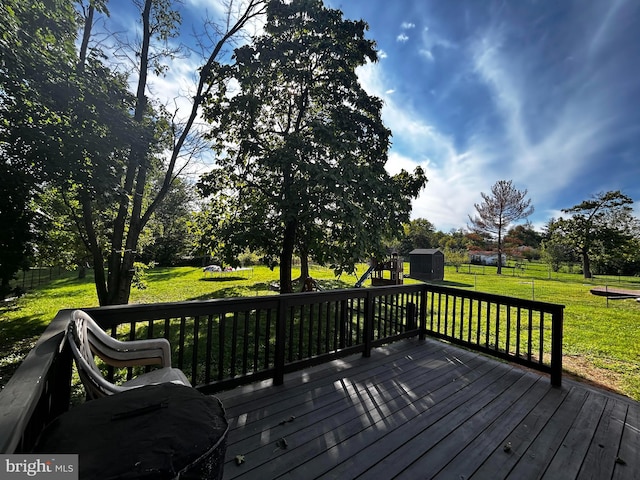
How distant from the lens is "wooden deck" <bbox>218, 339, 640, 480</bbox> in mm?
1772

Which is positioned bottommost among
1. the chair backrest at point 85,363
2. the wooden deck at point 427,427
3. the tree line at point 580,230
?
the wooden deck at point 427,427

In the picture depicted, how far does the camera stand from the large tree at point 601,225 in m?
18.2

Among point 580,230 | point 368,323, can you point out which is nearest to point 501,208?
point 580,230

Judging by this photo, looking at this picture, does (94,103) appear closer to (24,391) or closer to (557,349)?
(24,391)

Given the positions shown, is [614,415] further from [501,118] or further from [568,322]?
[501,118]

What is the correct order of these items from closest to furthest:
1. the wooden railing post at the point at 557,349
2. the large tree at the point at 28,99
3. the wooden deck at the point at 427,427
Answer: the wooden deck at the point at 427,427 → the wooden railing post at the point at 557,349 → the large tree at the point at 28,99

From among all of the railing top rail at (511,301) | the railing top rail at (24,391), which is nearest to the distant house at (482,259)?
the railing top rail at (511,301)

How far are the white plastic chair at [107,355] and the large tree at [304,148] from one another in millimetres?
3335

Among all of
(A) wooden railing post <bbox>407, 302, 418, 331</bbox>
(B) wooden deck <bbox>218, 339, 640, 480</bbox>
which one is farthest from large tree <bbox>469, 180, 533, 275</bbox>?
(B) wooden deck <bbox>218, 339, 640, 480</bbox>

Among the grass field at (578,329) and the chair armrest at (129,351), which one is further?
the grass field at (578,329)

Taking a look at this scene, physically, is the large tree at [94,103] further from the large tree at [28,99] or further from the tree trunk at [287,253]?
the tree trunk at [287,253]

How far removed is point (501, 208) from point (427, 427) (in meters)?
25.9

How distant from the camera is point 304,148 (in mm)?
5215

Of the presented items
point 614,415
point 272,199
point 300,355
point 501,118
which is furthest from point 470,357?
point 501,118
